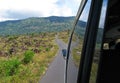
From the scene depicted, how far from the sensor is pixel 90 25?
3.05 meters

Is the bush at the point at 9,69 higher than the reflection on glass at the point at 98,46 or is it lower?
lower

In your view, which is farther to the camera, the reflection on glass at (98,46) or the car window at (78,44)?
the car window at (78,44)

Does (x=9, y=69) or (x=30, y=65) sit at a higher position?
(x=9, y=69)

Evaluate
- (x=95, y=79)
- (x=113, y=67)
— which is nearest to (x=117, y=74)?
(x=113, y=67)

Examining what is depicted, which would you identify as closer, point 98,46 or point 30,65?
point 98,46

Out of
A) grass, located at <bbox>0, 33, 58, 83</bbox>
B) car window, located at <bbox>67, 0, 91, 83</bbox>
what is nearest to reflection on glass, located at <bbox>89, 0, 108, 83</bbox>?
car window, located at <bbox>67, 0, 91, 83</bbox>

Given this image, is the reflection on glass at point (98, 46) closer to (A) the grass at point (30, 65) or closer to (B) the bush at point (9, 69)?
(A) the grass at point (30, 65)

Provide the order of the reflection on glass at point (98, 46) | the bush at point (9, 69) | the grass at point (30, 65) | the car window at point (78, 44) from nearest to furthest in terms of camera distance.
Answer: the reflection on glass at point (98, 46), the car window at point (78, 44), the grass at point (30, 65), the bush at point (9, 69)

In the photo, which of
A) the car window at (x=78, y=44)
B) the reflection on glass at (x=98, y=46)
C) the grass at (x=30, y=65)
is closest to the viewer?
the reflection on glass at (x=98, y=46)

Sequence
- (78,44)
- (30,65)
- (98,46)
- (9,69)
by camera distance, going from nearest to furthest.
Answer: (98,46)
(78,44)
(9,69)
(30,65)

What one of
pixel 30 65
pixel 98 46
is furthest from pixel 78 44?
pixel 30 65

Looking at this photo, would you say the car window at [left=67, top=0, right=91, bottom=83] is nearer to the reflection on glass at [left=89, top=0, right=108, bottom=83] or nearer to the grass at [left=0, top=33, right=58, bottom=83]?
the reflection on glass at [left=89, top=0, right=108, bottom=83]

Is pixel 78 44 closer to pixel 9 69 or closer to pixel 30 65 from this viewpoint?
pixel 9 69

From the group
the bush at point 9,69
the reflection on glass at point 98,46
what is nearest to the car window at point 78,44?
the reflection on glass at point 98,46
